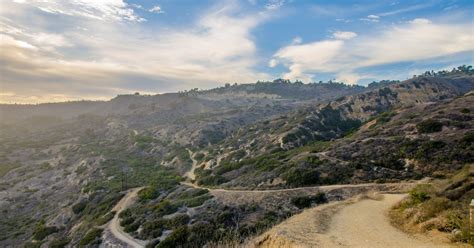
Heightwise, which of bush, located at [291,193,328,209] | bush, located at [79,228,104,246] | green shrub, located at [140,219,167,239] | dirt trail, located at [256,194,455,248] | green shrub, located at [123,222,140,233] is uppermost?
dirt trail, located at [256,194,455,248]

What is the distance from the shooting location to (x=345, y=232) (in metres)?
19.2

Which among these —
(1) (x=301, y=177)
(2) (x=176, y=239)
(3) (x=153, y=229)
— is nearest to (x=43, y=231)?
(3) (x=153, y=229)

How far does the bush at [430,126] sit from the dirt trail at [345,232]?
27.7 m

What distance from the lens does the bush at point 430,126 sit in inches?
1917

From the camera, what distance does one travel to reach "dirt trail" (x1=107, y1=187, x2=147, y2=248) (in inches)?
1344

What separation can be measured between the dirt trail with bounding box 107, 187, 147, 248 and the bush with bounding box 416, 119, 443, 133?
4151cm

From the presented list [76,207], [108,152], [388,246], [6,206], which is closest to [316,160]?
[388,246]

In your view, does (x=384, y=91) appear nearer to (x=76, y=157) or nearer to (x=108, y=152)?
(x=108, y=152)

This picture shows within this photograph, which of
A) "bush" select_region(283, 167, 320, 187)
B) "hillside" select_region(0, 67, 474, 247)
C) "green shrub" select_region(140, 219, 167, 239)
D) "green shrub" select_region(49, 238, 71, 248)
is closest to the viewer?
"green shrub" select_region(140, 219, 167, 239)

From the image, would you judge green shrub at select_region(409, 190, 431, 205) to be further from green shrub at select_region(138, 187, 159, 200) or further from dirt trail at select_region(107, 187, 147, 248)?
green shrub at select_region(138, 187, 159, 200)

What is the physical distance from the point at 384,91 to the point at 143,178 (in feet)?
275

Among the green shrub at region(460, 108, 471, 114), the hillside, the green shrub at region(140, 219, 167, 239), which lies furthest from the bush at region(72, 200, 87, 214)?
the green shrub at region(460, 108, 471, 114)

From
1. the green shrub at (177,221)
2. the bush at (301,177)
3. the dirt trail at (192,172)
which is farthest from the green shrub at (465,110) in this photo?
the dirt trail at (192,172)

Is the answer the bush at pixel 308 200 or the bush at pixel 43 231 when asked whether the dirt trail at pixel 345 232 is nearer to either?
the bush at pixel 308 200
